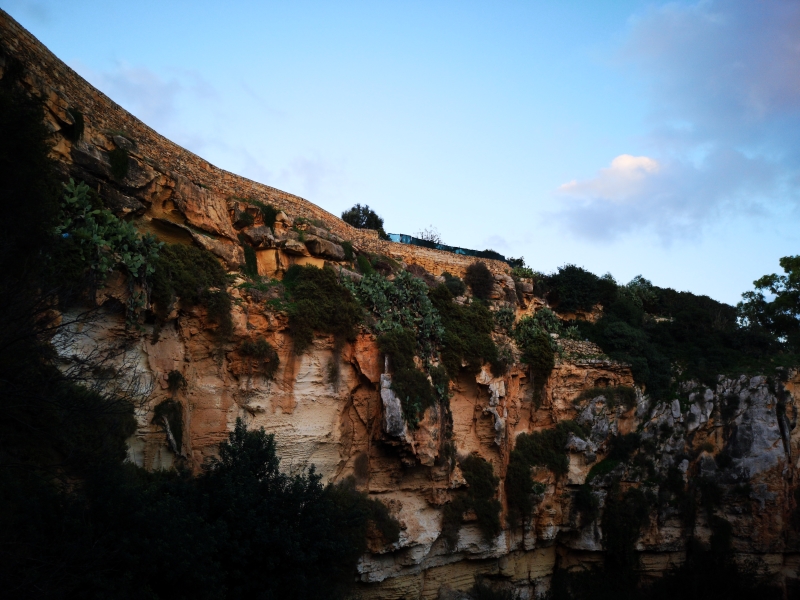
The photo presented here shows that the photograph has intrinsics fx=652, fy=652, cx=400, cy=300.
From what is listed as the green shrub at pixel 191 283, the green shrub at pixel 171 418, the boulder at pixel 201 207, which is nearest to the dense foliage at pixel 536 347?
the boulder at pixel 201 207

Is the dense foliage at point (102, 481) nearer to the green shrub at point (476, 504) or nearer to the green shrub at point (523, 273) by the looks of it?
the green shrub at point (476, 504)

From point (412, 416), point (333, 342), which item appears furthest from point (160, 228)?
point (412, 416)

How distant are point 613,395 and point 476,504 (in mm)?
7524

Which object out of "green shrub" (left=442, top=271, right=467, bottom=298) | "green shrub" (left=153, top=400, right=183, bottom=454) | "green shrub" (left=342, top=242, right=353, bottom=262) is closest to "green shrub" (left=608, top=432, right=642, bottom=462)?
"green shrub" (left=442, top=271, right=467, bottom=298)

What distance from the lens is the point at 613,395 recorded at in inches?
967

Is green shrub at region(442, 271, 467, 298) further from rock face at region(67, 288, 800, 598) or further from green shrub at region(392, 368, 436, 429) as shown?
green shrub at region(392, 368, 436, 429)

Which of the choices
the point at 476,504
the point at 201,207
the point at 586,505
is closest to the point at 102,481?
the point at 201,207

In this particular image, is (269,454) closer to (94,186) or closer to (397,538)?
(397,538)

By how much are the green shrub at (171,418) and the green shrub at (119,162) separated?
17.7 ft

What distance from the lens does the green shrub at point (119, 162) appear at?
15195mm

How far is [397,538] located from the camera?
1798 centimetres

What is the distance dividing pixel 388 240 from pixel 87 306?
1507 cm

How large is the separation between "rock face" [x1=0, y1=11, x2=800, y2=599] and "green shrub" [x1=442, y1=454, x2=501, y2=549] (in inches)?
11.0

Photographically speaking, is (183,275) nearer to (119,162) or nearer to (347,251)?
(119,162)
